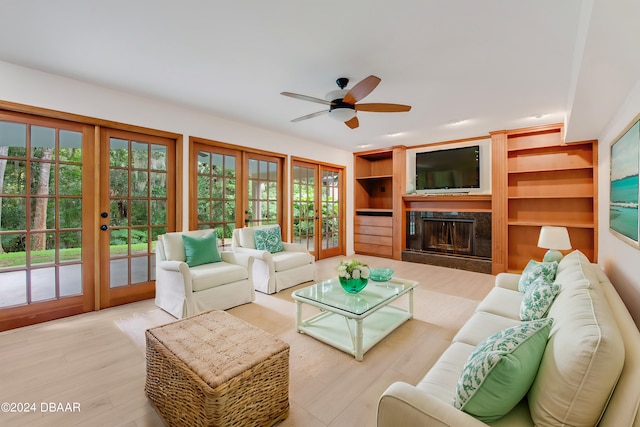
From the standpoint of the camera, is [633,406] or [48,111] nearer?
[633,406]

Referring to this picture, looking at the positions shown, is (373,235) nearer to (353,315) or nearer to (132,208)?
(353,315)

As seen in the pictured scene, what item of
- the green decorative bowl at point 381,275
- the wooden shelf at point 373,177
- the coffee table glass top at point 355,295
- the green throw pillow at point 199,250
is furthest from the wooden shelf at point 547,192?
the green throw pillow at point 199,250

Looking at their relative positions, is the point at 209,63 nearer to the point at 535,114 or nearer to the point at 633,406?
the point at 633,406

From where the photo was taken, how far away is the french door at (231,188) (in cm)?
402

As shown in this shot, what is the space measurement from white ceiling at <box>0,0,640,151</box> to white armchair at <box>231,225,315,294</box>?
1820 millimetres

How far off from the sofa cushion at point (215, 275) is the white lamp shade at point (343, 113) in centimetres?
199

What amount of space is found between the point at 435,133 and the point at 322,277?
3057 millimetres

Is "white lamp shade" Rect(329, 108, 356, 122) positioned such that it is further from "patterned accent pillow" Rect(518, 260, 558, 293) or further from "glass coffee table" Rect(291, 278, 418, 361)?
"patterned accent pillow" Rect(518, 260, 558, 293)

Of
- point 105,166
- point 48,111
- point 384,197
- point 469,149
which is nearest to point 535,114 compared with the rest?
point 469,149

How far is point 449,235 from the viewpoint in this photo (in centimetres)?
548

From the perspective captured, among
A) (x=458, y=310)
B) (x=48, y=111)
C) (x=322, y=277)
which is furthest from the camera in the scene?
(x=322, y=277)

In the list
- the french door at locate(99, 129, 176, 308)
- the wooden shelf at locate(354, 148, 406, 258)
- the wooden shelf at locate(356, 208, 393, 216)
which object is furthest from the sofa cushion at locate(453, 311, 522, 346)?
the wooden shelf at locate(356, 208, 393, 216)

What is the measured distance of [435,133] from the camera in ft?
16.1

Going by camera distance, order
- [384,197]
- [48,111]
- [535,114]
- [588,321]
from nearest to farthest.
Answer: [588,321]
[48,111]
[535,114]
[384,197]
